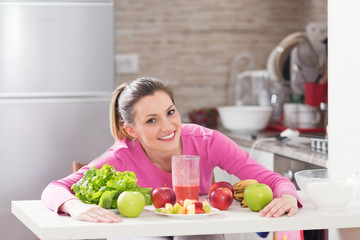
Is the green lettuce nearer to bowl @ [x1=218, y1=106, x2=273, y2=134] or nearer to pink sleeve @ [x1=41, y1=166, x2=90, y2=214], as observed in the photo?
pink sleeve @ [x1=41, y1=166, x2=90, y2=214]

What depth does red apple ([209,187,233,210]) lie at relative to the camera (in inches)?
75.3

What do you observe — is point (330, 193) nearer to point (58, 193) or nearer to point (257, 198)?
point (257, 198)

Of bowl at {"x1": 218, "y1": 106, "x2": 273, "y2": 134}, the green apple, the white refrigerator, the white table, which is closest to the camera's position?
the white table

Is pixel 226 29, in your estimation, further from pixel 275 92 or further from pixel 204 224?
pixel 204 224

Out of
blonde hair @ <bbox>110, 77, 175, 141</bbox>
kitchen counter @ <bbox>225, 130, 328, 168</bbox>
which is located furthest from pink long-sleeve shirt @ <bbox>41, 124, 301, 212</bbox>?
kitchen counter @ <bbox>225, 130, 328, 168</bbox>

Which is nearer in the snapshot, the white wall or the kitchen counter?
the white wall

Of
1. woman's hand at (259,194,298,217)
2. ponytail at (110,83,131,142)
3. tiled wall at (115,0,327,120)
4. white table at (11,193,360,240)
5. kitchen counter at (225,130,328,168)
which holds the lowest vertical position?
kitchen counter at (225,130,328,168)

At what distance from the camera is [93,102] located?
3.92 meters

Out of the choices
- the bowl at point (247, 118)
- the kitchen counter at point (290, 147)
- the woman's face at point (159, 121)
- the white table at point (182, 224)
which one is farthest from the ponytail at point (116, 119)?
the bowl at point (247, 118)

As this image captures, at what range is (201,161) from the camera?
250 centimetres

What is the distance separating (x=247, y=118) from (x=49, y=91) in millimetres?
1173

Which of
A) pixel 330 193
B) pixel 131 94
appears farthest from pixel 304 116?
pixel 330 193

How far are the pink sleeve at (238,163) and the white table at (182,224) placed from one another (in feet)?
1.08

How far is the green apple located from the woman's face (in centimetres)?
45
